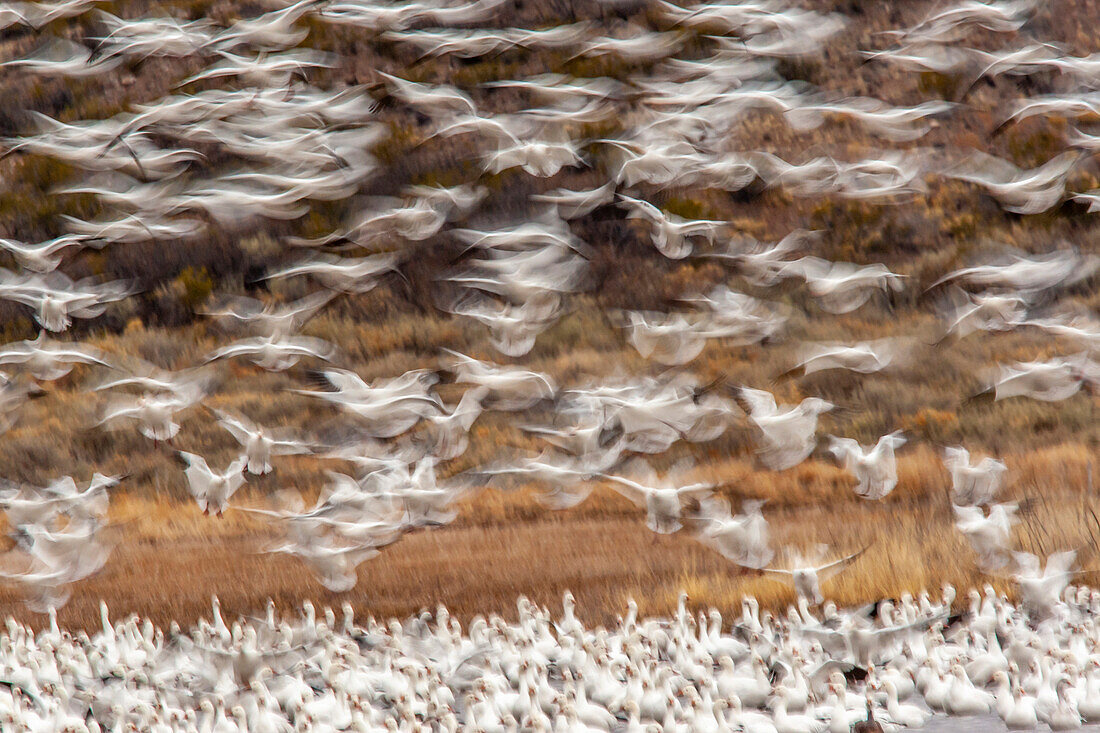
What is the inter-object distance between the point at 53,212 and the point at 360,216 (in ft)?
19.3

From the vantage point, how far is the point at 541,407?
63.6 ft

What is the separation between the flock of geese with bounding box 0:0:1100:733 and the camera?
7219mm

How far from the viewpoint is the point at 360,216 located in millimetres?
26016

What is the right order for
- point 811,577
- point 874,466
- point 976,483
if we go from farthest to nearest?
point 874,466, point 976,483, point 811,577

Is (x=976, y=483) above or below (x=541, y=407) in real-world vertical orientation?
above

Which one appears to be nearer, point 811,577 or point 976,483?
point 811,577

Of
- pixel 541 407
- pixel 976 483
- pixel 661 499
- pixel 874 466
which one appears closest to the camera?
pixel 661 499

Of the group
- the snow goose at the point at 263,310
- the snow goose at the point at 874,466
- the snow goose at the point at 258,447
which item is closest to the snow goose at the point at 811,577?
the snow goose at the point at 874,466

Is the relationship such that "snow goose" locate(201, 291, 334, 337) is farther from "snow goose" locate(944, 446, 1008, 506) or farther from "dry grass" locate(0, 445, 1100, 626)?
"snow goose" locate(944, 446, 1008, 506)

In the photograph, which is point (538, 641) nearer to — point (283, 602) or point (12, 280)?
point (283, 602)

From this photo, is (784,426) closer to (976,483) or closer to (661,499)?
(976,483)

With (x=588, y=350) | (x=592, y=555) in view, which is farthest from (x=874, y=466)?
(x=588, y=350)

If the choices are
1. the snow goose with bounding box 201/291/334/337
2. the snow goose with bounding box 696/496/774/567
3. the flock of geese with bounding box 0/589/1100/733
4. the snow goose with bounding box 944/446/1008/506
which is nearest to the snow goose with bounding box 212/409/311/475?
the flock of geese with bounding box 0/589/1100/733

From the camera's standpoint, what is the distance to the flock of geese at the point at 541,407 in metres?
7.22
